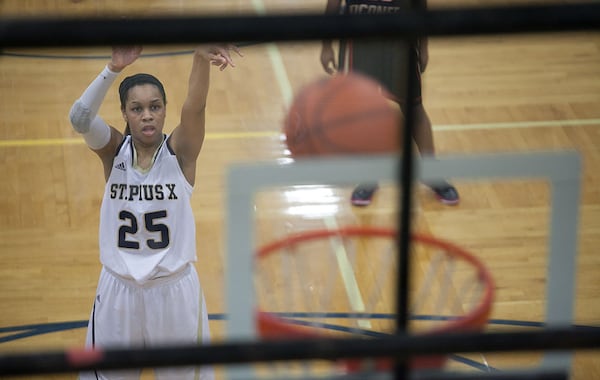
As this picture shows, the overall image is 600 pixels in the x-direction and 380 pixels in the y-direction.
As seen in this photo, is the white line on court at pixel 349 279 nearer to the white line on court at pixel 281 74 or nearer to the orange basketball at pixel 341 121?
the white line on court at pixel 281 74

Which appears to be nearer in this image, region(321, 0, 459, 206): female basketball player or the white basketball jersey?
the white basketball jersey

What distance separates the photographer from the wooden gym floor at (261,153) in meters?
4.72

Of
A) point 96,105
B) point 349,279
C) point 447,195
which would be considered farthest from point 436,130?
point 96,105

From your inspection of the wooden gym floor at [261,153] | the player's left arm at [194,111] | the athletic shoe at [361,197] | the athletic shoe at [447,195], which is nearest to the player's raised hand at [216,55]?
the player's left arm at [194,111]

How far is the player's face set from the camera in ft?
12.0

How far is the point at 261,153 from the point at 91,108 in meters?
2.23

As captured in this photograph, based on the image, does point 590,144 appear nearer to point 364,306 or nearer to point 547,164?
point 364,306

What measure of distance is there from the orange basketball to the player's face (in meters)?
1.33

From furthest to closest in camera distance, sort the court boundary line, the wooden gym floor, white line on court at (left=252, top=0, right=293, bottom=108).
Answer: white line on court at (left=252, top=0, right=293, bottom=108), the court boundary line, the wooden gym floor

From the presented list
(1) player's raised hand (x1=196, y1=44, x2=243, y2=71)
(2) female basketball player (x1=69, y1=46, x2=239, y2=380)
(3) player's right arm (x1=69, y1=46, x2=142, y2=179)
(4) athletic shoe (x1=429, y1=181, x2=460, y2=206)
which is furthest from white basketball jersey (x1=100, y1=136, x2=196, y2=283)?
(4) athletic shoe (x1=429, y1=181, x2=460, y2=206)

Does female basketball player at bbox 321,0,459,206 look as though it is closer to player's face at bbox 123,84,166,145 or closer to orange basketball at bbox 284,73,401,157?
player's face at bbox 123,84,166,145

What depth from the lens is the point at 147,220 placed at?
3627mm

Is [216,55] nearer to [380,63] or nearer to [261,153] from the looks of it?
[380,63]

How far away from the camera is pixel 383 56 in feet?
16.6
